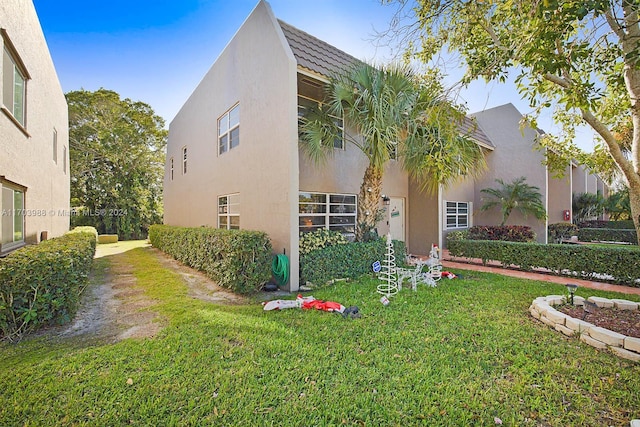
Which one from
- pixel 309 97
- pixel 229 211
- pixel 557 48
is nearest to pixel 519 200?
pixel 309 97

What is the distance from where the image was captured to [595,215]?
2164 centimetres

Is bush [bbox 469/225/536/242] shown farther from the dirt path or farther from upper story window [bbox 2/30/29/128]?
upper story window [bbox 2/30/29/128]

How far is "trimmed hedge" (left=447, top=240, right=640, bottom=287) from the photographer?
24.5 ft

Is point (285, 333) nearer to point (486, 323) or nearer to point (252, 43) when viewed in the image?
point (486, 323)

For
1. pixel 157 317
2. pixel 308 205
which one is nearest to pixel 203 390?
pixel 157 317

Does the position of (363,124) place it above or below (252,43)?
below

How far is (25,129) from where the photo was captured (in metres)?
6.86

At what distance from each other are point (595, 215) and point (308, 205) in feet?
80.5

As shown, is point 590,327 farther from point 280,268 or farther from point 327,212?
point 327,212

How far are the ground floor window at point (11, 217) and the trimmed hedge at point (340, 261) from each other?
621cm

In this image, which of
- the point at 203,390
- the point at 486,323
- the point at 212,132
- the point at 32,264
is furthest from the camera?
the point at 212,132

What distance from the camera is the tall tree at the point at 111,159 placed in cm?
2211

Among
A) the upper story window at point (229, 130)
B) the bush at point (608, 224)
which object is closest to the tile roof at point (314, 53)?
the upper story window at point (229, 130)

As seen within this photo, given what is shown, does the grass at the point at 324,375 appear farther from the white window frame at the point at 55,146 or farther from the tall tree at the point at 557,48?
the white window frame at the point at 55,146
